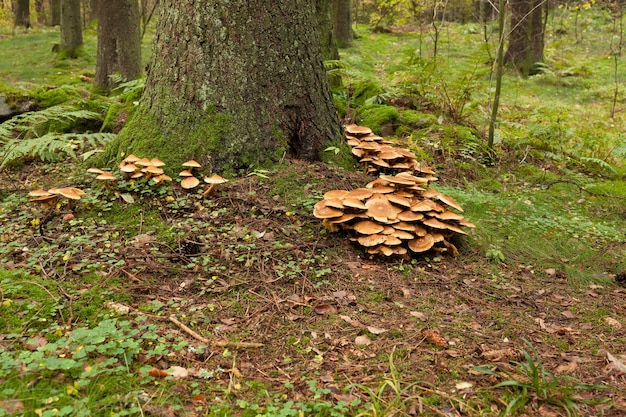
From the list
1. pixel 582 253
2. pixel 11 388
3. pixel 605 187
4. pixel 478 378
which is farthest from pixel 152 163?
pixel 605 187

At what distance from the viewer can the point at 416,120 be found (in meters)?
7.11

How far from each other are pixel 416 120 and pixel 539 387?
523 centimetres

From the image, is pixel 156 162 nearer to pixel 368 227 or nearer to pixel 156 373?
pixel 368 227

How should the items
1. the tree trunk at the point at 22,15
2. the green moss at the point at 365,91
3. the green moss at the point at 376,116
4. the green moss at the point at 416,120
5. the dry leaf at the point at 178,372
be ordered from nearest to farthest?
the dry leaf at the point at 178,372 → the green moss at the point at 376,116 → the green moss at the point at 416,120 → the green moss at the point at 365,91 → the tree trunk at the point at 22,15

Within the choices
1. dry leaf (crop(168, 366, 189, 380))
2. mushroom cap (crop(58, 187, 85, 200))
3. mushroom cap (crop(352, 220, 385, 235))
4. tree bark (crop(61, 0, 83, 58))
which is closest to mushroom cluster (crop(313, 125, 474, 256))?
mushroom cap (crop(352, 220, 385, 235))

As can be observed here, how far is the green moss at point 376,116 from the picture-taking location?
22.2ft

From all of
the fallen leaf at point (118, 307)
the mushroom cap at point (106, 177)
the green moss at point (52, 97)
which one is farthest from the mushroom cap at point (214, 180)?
the green moss at point (52, 97)

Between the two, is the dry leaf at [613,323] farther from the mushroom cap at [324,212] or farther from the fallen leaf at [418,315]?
the mushroom cap at [324,212]

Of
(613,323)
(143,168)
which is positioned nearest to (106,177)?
(143,168)

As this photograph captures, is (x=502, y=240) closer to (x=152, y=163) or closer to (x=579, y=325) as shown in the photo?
(x=579, y=325)

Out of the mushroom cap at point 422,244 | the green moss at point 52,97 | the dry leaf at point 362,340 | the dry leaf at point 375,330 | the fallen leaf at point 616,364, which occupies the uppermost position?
the green moss at point 52,97

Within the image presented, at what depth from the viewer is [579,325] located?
3.28m

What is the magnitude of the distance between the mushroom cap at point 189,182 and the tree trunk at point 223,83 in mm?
265

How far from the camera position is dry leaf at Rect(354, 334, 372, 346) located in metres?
2.93
